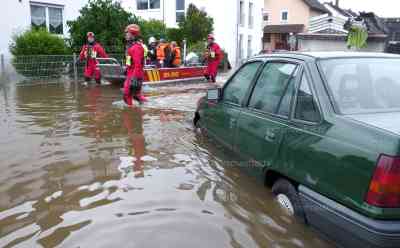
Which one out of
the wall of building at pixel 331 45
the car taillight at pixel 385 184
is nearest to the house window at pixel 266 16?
the wall of building at pixel 331 45

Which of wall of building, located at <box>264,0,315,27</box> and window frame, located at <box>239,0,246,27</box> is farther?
wall of building, located at <box>264,0,315,27</box>

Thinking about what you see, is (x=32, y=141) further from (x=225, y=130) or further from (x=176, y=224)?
(x=176, y=224)

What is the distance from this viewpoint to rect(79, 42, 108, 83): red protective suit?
13969 mm

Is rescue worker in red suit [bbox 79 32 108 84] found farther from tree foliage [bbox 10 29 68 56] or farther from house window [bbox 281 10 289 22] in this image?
A: house window [bbox 281 10 289 22]

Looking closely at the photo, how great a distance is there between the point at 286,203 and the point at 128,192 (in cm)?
167

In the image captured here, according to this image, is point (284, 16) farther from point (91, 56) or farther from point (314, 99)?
point (314, 99)

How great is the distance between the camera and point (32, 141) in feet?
20.8

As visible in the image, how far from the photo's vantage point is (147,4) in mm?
31516

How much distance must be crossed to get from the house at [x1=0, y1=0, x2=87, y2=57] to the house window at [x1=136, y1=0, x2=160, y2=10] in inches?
457

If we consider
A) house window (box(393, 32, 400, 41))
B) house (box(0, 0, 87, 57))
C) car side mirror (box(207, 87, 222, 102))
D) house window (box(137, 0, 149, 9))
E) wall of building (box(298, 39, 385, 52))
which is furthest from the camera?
house window (box(137, 0, 149, 9))

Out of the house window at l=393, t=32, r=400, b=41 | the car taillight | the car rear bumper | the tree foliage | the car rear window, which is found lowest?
the car rear bumper

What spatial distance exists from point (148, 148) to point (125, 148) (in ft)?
1.11

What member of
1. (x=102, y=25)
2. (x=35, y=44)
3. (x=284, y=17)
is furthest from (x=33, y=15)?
(x=284, y=17)

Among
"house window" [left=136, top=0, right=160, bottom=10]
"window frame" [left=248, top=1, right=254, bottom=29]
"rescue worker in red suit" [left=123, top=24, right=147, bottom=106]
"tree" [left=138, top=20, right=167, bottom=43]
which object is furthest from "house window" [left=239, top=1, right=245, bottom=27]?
"rescue worker in red suit" [left=123, top=24, right=147, bottom=106]
